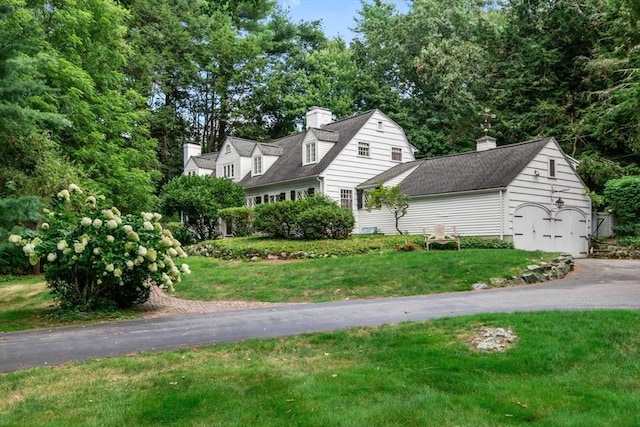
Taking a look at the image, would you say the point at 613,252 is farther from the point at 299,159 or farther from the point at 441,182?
the point at 299,159

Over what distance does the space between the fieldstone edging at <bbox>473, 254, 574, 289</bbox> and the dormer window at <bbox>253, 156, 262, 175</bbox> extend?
19.8 m

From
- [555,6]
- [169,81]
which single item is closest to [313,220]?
[555,6]

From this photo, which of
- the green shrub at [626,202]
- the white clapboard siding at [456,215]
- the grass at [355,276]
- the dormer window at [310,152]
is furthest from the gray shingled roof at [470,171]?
the grass at [355,276]

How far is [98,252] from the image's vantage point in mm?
10258

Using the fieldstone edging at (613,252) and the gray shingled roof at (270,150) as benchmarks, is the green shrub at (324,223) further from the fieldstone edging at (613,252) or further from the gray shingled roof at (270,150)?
the fieldstone edging at (613,252)

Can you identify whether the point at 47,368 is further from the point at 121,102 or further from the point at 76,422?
the point at 121,102

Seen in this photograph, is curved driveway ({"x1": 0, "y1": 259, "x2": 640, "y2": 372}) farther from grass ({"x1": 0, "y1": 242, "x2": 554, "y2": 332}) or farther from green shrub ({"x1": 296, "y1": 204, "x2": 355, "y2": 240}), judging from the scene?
green shrub ({"x1": 296, "y1": 204, "x2": 355, "y2": 240})

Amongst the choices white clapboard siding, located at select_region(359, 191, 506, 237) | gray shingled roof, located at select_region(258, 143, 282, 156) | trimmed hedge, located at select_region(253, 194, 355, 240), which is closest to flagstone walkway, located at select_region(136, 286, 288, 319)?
trimmed hedge, located at select_region(253, 194, 355, 240)

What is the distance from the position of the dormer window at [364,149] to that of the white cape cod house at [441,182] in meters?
0.05

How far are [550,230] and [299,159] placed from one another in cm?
1420

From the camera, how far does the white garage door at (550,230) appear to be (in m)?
21.9

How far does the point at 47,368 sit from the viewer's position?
6.07m

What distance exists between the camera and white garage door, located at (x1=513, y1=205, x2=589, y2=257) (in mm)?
21938

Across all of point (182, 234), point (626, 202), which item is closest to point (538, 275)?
point (626, 202)
